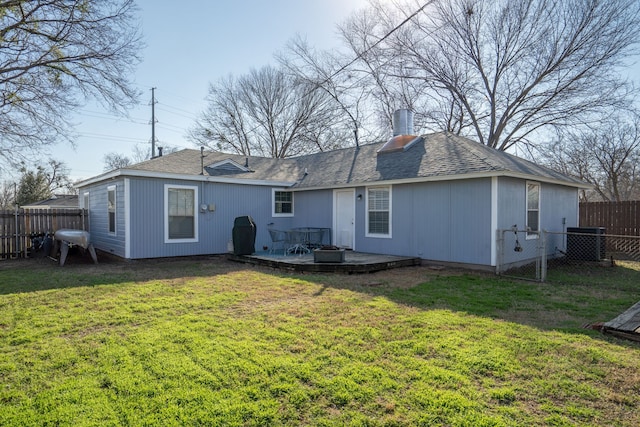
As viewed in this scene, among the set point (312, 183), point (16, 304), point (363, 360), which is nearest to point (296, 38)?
point (312, 183)

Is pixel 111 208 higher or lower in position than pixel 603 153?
lower

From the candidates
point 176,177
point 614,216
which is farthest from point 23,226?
point 614,216

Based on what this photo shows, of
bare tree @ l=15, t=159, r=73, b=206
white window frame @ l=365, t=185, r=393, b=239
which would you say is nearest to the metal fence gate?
white window frame @ l=365, t=185, r=393, b=239

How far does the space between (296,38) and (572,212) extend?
16.9m

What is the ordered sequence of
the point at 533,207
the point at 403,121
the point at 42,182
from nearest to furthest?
1. the point at 533,207
2. the point at 403,121
3. the point at 42,182

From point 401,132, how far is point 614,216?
823 centimetres

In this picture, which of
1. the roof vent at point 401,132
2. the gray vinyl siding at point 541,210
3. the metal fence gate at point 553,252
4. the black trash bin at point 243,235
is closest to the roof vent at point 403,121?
the roof vent at point 401,132

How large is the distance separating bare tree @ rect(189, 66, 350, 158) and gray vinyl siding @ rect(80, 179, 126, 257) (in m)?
13.9

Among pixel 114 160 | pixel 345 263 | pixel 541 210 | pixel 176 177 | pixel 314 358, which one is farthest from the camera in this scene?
pixel 114 160

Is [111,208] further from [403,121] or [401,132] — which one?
[403,121]

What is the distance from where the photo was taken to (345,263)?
8445 millimetres

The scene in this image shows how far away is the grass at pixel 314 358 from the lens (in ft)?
8.26

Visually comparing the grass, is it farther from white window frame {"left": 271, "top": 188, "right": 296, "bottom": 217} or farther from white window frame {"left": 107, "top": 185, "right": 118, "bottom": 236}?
white window frame {"left": 271, "top": 188, "right": 296, "bottom": 217}

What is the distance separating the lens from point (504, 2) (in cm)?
1628
